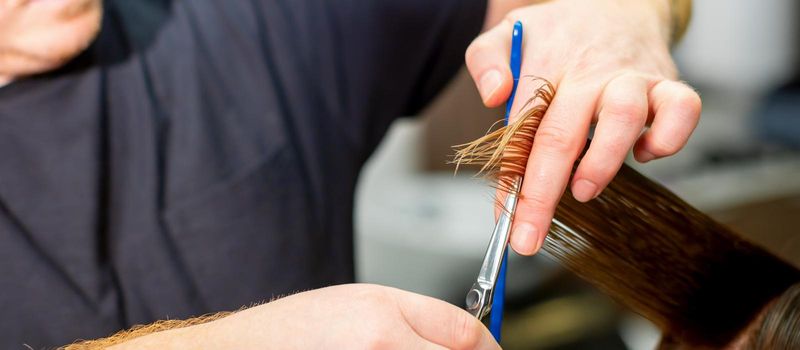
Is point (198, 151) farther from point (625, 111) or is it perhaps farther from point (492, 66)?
point (625, 111)

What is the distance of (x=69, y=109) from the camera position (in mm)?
1014

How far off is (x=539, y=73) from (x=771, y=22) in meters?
2.32

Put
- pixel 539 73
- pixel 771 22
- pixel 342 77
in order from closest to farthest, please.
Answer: pixel 539 73
pixel 342 77
pixel 771 22

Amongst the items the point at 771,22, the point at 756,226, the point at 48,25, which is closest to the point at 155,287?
the point at 48,25

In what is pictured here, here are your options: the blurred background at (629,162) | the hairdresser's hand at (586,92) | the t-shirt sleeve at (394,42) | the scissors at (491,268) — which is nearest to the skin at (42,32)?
Result: the t-shirt sleeve at (394,42)

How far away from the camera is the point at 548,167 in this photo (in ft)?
2.35

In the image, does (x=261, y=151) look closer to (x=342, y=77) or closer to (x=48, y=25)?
(x=342, y=77)

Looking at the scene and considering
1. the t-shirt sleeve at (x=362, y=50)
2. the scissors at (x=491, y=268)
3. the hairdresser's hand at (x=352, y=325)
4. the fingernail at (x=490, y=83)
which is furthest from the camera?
the t-shirt sleeve at (x=362, y=50)

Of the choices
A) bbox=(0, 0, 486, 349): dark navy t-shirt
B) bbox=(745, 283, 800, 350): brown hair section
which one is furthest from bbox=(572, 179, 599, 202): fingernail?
bbox=(0, 0, 486, 349): dark navy t-shirt

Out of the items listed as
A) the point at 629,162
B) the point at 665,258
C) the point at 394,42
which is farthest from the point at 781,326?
the point at 629,162

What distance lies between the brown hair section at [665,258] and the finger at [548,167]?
26 millimetres

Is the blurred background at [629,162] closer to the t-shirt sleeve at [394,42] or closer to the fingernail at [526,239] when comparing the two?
the t-shirt sleeve at [394,42]

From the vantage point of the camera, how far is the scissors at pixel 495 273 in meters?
0.69

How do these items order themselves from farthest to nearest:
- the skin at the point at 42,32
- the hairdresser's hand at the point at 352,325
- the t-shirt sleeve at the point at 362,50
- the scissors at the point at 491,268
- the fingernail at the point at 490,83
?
the t-shirt sleeve at the point at 362,50, the skin at the point at 42,32, the fingernail at the point at 490,83, the scissors at the point at 491,268, the hairdresser's hand at the point at 352,325
